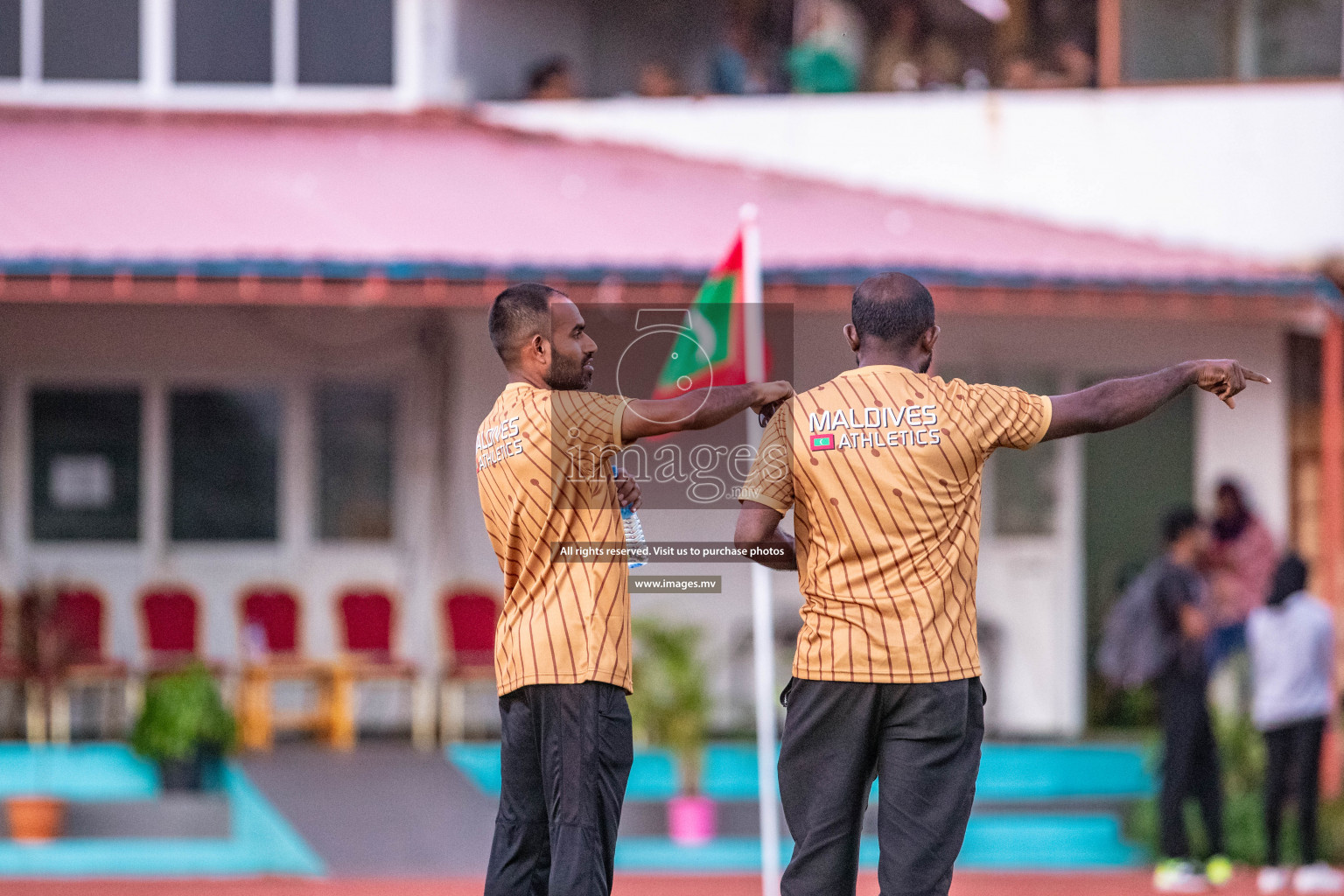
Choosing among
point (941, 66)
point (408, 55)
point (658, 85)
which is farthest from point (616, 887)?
point (941, 66)

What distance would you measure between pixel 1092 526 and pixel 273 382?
591 centimetres

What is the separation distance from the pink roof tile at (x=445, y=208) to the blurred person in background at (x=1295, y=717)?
2761 mm

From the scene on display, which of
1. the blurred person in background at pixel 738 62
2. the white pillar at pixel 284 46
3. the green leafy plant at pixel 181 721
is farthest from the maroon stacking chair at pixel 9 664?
Answer: the blurred person in background at pixel 738 62

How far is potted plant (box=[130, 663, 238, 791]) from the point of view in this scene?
30.3 ft

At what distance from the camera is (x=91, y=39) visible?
13188 millimetres

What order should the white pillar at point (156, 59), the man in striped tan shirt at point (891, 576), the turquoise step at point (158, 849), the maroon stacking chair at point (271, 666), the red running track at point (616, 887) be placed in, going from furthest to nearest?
the white pillar at point (156, 59) < the maroon stacking chair at point (271, 666) < the turquoise step at point (158, 849) < the red running track at point (616, 887) < the man in striped tan shirt at point (891, 576)

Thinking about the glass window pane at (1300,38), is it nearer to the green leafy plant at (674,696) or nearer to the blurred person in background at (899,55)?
the blurred person in background at (899,55)

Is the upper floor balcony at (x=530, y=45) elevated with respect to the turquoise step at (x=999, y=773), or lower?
elevated

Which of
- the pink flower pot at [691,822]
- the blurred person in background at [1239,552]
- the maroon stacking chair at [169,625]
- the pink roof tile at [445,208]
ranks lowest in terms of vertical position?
the pink flower pot at [691,822]

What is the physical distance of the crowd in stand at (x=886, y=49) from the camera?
13.3 metres

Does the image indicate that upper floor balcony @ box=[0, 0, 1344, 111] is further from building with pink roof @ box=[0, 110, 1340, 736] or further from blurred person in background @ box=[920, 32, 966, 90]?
building with pink roof @ box=[0, 110, 1340, 736]

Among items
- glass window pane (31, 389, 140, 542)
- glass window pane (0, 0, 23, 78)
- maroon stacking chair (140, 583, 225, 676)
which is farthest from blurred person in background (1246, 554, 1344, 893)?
glass window pane (0, 0, 23, 78)

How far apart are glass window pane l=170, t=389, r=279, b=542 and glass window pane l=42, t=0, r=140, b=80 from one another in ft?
10.1

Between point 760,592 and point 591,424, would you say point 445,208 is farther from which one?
point 591,424
